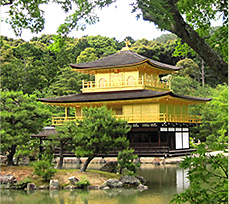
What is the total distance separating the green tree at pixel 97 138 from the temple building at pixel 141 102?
8.94 m

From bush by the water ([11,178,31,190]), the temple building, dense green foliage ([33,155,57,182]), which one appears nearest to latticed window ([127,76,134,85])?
the temple building

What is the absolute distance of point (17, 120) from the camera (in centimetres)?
1623

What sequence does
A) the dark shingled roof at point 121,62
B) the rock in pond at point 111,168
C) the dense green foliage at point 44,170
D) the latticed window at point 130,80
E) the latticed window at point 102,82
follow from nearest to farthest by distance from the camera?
the dense green foliage at point 44,170, the rock in pond at point 111,168, the dark shingled roof at point 121,62, the latticed window at point 130,80, the latticed window at point 102,82

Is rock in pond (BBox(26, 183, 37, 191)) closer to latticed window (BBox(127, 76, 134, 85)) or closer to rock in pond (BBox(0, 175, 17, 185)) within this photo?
rock in pond (BBox(0, 175, 17, 185))

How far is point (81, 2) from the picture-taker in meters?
4.99

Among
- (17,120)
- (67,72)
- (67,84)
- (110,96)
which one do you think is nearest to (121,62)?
(110,96)

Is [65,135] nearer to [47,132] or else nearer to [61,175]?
[61,175]

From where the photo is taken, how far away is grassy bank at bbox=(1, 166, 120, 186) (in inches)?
584

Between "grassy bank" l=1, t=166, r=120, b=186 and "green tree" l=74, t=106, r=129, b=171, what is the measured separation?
0.58m

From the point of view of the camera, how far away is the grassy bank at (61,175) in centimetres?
1484

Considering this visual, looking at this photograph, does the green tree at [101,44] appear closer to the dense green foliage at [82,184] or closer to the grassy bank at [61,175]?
the grassy bank at [61,175]

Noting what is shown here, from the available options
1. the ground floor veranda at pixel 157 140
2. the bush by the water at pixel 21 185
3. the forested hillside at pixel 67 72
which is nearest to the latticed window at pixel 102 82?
the ground floor veranda at pixel 157 140

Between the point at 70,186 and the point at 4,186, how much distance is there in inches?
89.4

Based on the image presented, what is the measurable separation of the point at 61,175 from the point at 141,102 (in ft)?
40.7
